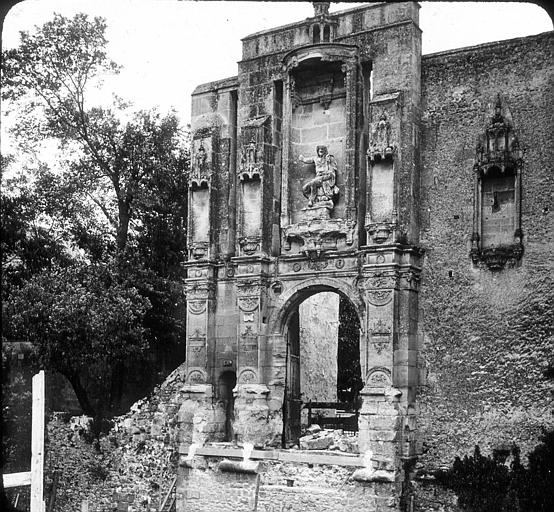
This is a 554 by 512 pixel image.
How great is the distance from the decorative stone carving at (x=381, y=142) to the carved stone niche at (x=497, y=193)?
1681 mm

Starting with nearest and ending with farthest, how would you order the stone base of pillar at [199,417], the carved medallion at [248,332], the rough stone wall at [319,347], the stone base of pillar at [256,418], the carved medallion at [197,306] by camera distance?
the stone base of pillar at [256,418]
the carved medallion at [248,332]
the stone base of pillar at [199,417]
the carved medallion at [197,306]
the rough stone wall at [319,347]

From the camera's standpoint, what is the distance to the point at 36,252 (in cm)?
1989

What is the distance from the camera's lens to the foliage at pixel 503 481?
13625mm

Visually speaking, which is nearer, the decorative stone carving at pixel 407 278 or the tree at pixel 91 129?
the decorative stone carving at pixel 407 278

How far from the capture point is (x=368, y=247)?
15.3 meters

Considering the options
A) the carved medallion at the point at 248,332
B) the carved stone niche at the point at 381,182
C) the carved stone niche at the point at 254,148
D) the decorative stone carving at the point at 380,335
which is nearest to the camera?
the decorative stone carving at the point at 380,335

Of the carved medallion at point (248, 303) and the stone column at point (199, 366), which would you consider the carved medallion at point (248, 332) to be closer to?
the carved medallion at point (248, 303)

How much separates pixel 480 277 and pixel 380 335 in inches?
85.7

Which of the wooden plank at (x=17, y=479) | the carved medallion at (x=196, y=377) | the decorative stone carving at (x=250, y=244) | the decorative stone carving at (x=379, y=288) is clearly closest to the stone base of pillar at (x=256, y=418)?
the carved medallion at (x=196, y=377)

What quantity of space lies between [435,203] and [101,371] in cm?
1075

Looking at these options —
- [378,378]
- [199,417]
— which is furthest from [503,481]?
[199,417]

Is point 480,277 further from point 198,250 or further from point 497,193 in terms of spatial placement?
point 198,250

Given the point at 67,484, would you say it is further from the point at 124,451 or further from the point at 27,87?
the point at 27,87

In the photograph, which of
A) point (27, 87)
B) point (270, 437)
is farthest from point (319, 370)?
point (27, 87)
